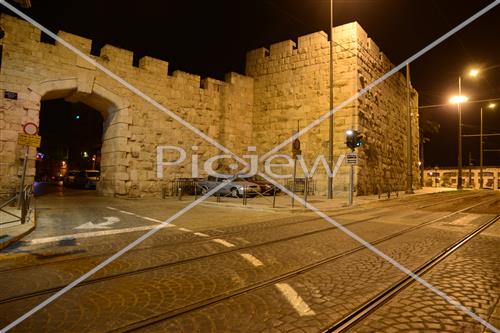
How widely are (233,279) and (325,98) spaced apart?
1514 cm

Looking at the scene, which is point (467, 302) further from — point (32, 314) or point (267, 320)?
point (32, 314)

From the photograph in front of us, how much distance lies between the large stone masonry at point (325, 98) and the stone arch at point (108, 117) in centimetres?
832

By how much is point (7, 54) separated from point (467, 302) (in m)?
14.8

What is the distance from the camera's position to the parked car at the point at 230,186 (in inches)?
632

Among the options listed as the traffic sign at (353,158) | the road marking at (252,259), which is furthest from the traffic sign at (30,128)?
the traffic sign at (353,158)

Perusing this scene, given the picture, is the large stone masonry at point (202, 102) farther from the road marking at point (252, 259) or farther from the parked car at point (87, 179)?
→ the road marking at point (252, 259)

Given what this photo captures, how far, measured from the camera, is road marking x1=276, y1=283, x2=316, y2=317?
2.87 m

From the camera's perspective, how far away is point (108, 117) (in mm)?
15812

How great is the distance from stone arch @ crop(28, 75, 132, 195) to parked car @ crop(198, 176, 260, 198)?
13.1 feet

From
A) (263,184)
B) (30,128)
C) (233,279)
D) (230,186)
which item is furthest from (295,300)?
(263,184)

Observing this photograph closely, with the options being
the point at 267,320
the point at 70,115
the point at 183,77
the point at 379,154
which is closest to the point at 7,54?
the point at 183,77

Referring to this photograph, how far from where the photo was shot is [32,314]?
2742 mm

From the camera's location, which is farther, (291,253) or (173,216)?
(173,216)

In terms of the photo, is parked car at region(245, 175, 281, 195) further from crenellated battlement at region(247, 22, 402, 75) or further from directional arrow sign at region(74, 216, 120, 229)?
directional arrow sign at region(74, 216, 120, 229)
